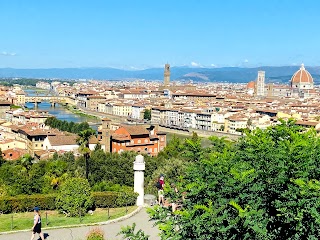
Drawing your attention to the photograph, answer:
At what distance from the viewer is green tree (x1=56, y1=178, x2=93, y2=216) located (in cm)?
783

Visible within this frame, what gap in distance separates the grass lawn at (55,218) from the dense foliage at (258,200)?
302 cm

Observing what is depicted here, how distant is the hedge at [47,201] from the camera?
8.13 meters

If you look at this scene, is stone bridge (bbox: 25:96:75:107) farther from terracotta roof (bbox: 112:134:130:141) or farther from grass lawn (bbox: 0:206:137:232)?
grass lawn (bbox: 0:206:137:232)

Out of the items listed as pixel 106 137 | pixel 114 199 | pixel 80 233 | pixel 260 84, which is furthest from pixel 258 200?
pixel 260 84

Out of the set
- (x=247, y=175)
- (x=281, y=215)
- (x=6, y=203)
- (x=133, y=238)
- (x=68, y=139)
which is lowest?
(x=68, y=139)

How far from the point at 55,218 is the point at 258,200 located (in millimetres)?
4441

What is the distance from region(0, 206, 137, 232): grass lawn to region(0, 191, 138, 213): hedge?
13 centimetres

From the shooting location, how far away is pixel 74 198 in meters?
7.86

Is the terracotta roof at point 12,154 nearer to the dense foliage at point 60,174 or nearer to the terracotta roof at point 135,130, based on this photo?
the dense foliage at point 60,174

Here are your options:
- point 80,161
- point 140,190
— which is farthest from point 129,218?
point 80,161

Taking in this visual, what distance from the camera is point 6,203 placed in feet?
26.6

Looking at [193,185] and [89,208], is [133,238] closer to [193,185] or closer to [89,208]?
[193,185]

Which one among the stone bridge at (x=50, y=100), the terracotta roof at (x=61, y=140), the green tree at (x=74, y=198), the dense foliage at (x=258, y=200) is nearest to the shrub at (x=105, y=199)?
the green tree at (x=74, y=198)

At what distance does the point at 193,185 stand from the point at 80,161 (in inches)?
509
